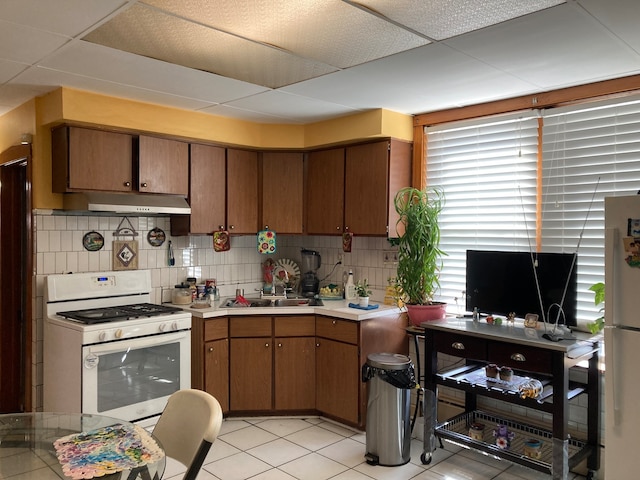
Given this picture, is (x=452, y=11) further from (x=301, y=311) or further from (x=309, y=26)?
(x=301, y=311)

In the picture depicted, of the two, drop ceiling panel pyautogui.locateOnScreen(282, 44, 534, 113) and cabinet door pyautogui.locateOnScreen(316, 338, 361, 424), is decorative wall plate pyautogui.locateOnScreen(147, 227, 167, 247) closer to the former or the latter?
cabinet door pyautogui.locateOnScreen(316, 338, 361, 424)

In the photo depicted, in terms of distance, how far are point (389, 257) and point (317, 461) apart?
1.73 meters

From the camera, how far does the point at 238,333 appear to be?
13.5 ft

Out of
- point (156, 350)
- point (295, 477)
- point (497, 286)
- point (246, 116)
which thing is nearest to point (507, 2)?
point (497, 286)

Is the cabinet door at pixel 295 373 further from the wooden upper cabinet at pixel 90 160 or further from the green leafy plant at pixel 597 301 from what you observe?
the green leafy plant at pixel 597 301

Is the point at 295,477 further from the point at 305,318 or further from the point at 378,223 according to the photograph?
the point at 378,223

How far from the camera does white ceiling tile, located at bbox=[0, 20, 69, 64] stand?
2457mm

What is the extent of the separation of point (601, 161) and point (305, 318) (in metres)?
2.35

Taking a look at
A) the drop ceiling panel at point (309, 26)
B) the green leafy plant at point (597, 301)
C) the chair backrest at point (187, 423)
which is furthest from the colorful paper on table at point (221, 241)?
the green leafy plant at point (597, 301)

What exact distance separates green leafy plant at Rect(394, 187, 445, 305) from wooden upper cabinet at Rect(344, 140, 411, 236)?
125 mm

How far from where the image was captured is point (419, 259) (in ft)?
12.5

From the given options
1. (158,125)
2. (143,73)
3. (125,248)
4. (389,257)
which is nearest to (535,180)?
(389,257)

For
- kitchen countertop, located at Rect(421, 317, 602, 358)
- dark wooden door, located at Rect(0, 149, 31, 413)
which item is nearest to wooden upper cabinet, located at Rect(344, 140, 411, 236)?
kitchen countertop, located at Rect(421, 317, 602, 358)

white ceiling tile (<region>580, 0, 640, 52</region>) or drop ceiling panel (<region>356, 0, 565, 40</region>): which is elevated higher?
drop ceiling panel (<region>356, 0, 565, 40</region>)
